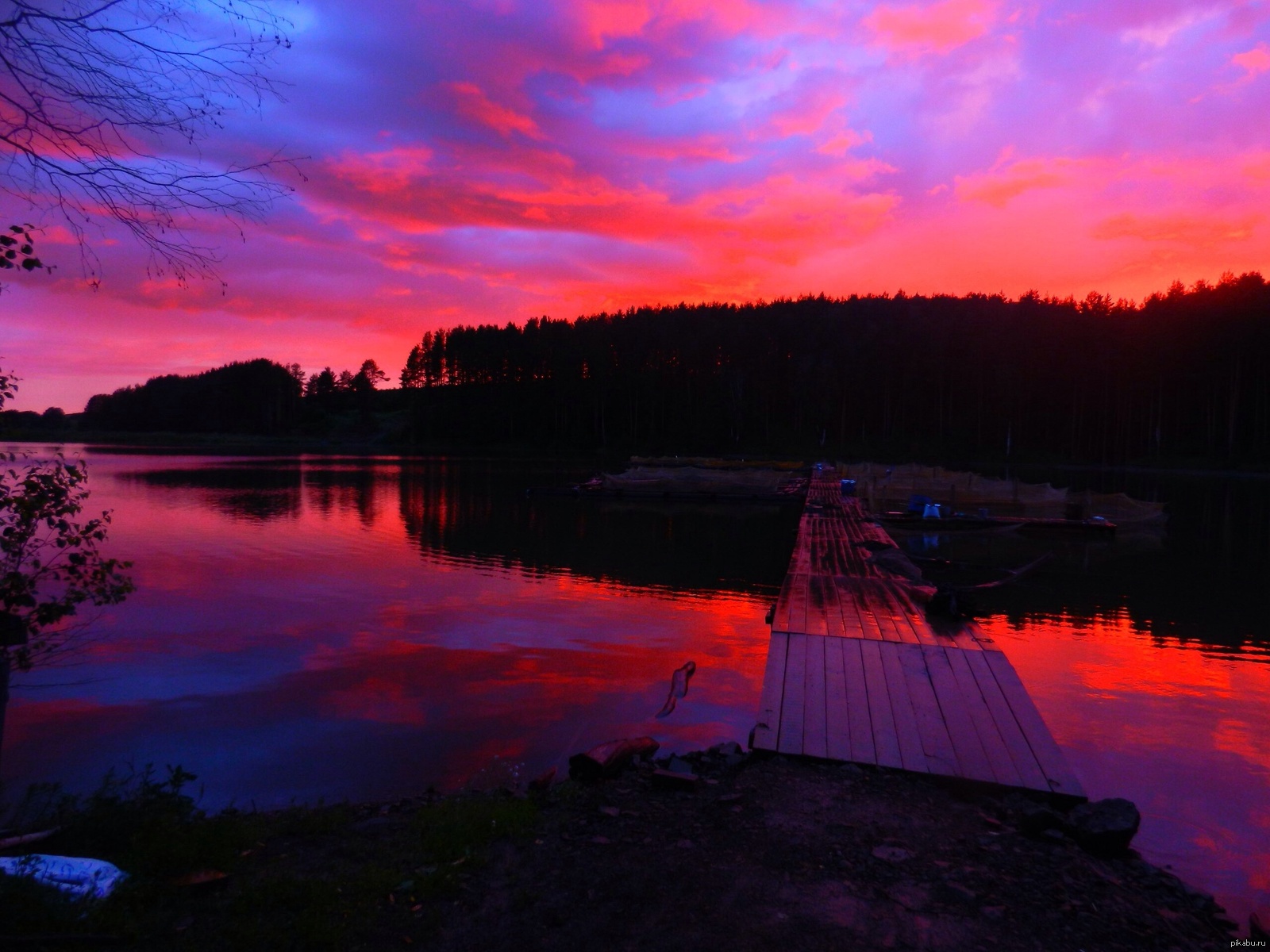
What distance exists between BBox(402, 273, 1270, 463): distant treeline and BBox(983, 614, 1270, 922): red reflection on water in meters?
53.8

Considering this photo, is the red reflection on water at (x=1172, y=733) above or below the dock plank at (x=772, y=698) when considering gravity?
below

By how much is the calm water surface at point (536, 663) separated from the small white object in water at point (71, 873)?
2069 millimetres

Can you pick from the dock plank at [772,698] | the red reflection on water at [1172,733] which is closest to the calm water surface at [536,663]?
the red reflection on water at [1172,733]

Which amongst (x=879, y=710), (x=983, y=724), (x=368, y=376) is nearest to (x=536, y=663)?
(x=879, y=710)

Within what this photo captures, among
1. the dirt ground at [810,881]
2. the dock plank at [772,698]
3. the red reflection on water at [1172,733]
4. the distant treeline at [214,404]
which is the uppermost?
the distant treeline at [214,404]

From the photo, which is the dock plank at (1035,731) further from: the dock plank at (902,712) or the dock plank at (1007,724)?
the dock plank at (902,712)

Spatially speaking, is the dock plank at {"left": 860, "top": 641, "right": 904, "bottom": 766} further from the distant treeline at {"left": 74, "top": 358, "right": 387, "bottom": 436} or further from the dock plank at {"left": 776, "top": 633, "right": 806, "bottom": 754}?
the distant treeline at {"left": 74, "top": 358, "right": 387, "bottom": 436}

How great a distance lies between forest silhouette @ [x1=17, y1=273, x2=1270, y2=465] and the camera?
58906 mm

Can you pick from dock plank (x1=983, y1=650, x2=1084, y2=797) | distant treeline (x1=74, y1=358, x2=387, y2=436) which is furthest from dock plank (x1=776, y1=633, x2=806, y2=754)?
distant treeline (x1=74, y1=358, x2=387, y2=436)

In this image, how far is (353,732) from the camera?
7.24 m

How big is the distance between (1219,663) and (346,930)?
1075cm

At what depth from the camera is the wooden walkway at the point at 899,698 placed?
5668mm

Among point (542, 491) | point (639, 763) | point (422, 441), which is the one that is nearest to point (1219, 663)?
point (639, 763)

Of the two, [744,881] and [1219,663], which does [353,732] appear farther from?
[1219,663]
